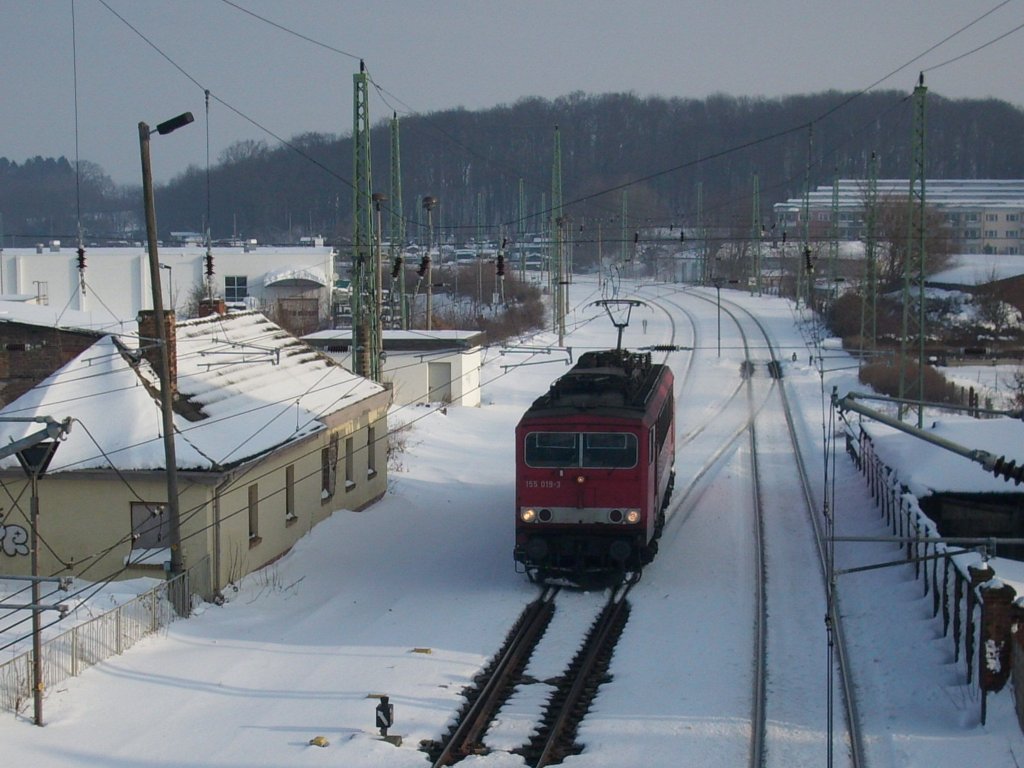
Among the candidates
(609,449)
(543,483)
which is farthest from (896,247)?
(543,483)

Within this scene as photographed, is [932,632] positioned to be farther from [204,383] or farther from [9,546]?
[9,546]

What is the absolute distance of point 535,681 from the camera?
14766 mm

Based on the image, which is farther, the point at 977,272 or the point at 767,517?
the point at 977,272

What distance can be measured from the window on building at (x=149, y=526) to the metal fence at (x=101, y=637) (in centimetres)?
107

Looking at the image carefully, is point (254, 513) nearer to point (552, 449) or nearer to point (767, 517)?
point (552, 449)

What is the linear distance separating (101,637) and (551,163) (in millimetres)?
132323

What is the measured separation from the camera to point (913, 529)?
760 inches

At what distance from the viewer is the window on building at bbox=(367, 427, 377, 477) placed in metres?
26.7

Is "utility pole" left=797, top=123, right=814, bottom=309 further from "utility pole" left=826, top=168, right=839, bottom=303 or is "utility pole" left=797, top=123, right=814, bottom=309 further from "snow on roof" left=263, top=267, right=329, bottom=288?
"snow on roof" left=263, top=267, right=329, bottom=288

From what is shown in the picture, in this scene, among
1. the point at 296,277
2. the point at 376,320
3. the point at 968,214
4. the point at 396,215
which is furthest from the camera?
the point at 968,214

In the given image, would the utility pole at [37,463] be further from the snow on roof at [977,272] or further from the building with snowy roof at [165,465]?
the snow on roof at [977,272]

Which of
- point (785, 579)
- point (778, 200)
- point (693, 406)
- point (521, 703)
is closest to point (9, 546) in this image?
point (521, 703)

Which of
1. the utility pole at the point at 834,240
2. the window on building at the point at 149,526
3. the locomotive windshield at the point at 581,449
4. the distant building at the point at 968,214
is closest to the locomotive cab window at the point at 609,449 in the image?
the locomotive windshield at the point at 581,449

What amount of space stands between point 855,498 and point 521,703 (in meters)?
16.1
